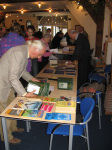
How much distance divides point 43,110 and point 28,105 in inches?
7.3

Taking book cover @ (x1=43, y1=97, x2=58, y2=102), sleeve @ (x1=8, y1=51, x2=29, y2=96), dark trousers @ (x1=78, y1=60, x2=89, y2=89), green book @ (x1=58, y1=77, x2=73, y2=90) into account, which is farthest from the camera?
dark trousers @ (x1=78, y1=60, x2=89, y2=89)

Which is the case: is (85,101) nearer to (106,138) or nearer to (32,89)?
(32,89)

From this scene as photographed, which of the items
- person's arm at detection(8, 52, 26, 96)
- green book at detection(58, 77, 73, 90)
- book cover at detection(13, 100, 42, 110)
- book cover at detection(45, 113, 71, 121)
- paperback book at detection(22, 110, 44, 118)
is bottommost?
book cover at detection(45, 113, 71, 121)

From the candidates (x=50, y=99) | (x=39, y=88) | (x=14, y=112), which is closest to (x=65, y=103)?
(x=50, y=99)

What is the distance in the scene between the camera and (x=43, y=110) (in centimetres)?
152

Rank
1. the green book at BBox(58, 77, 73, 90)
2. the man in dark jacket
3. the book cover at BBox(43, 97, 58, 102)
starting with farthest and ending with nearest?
the man in dark jacket → the green book at BBox(58, 77, 73, 90) → the book cover at BBox(43, 97, 58, 102)

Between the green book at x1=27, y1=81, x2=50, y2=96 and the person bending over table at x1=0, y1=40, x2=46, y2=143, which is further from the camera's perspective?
the green book at x1=27, y1=81, x2=50, y2=96

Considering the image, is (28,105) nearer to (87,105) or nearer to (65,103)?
(65,103)

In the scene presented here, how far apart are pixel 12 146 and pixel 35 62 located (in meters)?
1.69

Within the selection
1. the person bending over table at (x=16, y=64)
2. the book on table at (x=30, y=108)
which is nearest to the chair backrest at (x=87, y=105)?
the book on table at (x=30, y=108)

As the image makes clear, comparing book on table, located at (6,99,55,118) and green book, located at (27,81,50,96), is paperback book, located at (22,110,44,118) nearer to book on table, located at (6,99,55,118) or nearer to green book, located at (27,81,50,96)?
book on table, located at (6,99,55,118)

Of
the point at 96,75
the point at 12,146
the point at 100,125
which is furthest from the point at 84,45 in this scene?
the point at 12,146

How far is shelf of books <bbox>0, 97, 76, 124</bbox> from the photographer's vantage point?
139 cm

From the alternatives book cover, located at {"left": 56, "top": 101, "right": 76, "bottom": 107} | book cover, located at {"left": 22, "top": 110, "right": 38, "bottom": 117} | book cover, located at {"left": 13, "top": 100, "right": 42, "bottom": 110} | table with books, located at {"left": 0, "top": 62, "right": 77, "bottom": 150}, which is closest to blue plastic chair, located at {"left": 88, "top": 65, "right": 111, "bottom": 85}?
table with books, located at {"left": 0, "top": 62, "right": 77, "bottom": 150}
